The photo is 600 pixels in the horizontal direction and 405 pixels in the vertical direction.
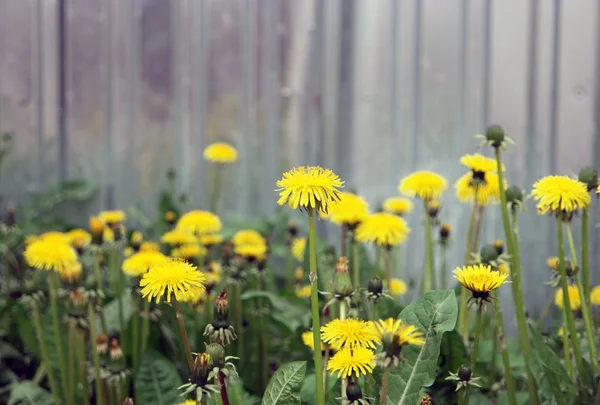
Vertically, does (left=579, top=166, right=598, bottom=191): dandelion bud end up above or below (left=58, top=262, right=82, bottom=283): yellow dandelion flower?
above

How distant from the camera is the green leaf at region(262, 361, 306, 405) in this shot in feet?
3.11

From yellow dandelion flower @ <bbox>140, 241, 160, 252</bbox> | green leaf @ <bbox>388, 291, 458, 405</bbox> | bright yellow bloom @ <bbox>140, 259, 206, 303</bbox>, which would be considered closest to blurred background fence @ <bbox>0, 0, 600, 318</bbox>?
yellow dandelion flower @ <bbox>140, 241, 160, 252</bbox>

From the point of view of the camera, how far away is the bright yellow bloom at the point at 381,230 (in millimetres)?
1314

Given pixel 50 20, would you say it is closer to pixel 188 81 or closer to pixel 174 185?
pixel 188 81

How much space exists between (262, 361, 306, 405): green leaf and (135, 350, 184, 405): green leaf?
38 cm

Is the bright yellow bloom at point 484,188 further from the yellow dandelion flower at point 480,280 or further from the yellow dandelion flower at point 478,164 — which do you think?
the yellow dandelion flower at point 480,280

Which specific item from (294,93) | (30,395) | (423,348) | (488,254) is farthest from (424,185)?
(294,93)

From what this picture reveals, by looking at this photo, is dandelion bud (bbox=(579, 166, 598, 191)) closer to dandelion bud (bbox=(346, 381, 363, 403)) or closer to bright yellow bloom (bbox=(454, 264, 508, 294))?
bright yellow bloom (bbox=(454, 264, 508, 294))

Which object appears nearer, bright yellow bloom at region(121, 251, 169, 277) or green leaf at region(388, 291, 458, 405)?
green leaf at region(388, 291, 458, 405)

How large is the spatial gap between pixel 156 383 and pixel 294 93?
159 cm

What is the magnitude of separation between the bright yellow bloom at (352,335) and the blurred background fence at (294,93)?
1743mm

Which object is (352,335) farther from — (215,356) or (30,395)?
(30,395)

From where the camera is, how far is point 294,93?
2.63 metres

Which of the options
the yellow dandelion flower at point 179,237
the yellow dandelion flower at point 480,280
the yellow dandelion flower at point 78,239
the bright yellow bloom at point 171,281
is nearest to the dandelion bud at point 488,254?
the yellow dandelion flower at point 480,280
